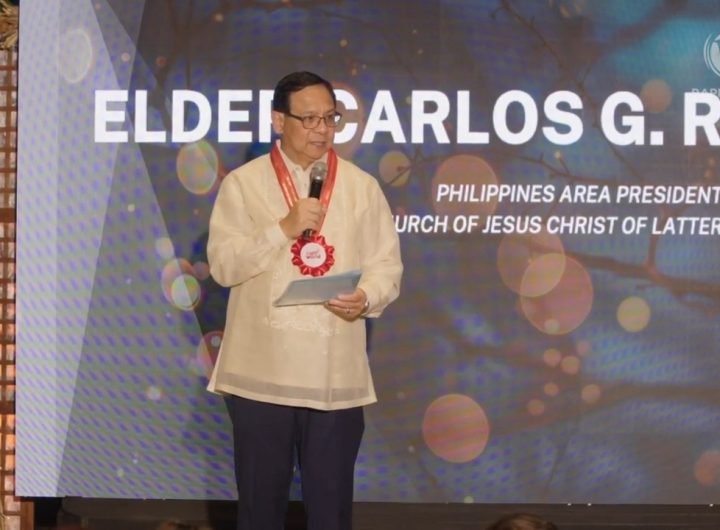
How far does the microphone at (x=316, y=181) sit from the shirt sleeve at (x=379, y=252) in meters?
0.21

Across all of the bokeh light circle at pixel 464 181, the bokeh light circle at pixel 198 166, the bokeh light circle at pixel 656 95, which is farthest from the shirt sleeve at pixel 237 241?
the bokeh light circle at pixel 656 95

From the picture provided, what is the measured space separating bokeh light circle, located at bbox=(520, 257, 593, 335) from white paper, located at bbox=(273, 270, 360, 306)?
175 centimetres

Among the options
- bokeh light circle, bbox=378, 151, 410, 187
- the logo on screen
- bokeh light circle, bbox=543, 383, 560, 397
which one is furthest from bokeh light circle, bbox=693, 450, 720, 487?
bokeh light circle, bbox=378, 151, 410, 187

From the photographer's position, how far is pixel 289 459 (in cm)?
344

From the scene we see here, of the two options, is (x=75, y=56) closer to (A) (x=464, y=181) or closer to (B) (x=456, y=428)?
(A) (x=464, y=181)

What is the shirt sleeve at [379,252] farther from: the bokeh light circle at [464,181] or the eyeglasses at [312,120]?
the bokeh light circle at [464,181]

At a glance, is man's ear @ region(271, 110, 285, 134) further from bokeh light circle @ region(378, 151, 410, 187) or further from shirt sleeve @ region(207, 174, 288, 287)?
bokeh light circle @ region(378, 151, 410, 187)

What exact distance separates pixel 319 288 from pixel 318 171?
0.31 metres

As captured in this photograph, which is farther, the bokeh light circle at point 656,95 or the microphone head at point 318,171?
the bokeh light circle at point 656,95

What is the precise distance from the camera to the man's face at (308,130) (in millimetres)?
3334

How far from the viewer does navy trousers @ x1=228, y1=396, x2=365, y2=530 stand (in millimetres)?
3395

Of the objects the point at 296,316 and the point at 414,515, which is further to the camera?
the point at 414,515

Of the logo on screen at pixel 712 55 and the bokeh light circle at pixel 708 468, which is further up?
the logo on screen at pixel 712 55

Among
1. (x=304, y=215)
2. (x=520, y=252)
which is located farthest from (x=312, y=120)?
(x=520, y=252)
